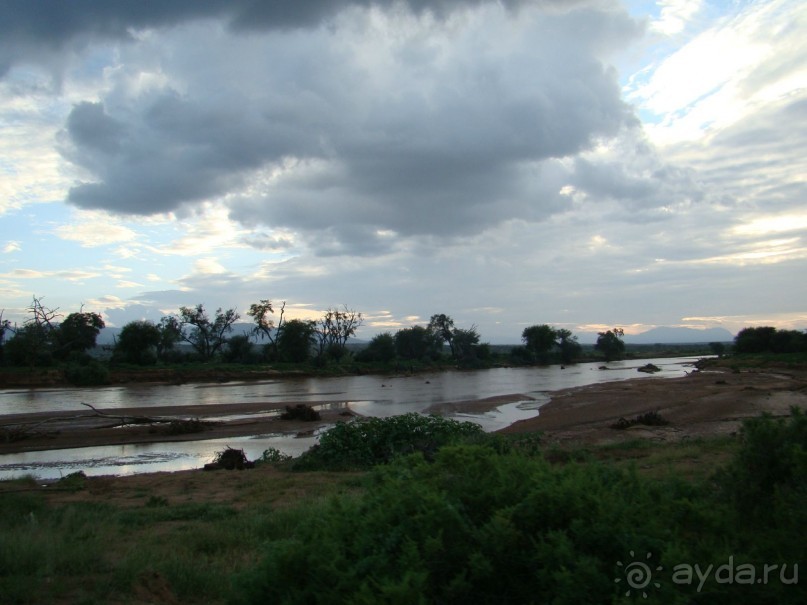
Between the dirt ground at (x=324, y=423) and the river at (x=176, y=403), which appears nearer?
the dirt ground at (x=324, y=423)

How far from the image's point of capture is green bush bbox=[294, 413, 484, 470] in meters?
14.9

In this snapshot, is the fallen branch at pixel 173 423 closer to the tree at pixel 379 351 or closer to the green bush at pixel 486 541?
the green bush at pixel 486 541

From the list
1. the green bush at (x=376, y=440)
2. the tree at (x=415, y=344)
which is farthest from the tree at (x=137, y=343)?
the green bush at (x=376, y=440)

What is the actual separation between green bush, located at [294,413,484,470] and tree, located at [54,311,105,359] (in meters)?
63.2

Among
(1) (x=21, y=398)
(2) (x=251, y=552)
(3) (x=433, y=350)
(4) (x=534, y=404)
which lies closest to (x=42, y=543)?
(2) (x=251, y=552)

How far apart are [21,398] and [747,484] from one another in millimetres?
46110

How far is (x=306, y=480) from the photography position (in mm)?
12453

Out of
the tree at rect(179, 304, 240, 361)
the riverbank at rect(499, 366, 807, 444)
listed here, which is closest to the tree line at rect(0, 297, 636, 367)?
the tree at rect(179, 304, 240, 361)

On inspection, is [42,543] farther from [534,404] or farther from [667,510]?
[534,404]

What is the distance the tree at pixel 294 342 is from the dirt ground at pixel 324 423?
A: 49295mm

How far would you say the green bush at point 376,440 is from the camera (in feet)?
48.8
